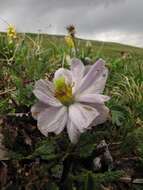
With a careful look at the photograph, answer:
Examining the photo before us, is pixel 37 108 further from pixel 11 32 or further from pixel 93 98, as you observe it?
pixel 11 32

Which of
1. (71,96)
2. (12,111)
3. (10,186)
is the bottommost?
(10,186)

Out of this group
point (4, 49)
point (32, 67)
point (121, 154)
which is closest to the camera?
point (121, 154)

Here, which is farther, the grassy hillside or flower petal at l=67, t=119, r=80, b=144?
the grassy hillside

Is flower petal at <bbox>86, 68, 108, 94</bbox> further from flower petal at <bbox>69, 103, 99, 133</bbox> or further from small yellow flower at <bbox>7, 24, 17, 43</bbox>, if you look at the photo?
small yellow flower at <bbox>7, 24, 17, 43</bbox>

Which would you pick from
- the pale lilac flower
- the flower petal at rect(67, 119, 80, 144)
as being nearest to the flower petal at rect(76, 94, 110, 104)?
the pale lilac flower

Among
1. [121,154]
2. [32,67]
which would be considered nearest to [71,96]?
[121,154]

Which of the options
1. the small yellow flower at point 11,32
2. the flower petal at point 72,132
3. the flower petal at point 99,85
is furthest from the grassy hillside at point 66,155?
the small yellow flower at point 11,32

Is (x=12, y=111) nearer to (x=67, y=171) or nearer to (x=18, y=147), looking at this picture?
(x=18, y=147)

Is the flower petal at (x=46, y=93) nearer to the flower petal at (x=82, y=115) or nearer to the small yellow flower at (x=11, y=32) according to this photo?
the flower petal at (x=82, y=115)
